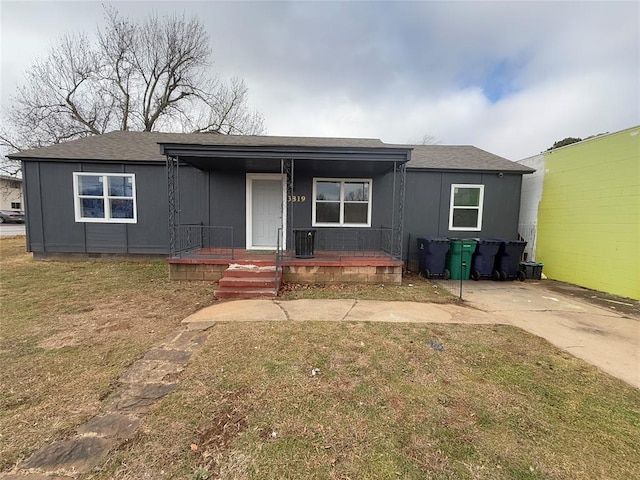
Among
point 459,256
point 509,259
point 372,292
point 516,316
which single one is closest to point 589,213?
point 509,259

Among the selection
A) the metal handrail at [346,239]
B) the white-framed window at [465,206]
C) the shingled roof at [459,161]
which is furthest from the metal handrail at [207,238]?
the white-framed window at [465,206]

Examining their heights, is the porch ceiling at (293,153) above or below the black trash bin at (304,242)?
above

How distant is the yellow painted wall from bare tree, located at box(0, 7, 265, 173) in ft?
62.6

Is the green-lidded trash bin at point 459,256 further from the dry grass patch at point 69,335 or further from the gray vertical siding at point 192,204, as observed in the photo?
the dry grass patch at point 69,335

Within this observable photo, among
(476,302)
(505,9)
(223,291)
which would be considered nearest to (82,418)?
(223,291)

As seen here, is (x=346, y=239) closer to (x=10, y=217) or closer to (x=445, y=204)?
(x=445, y=204)

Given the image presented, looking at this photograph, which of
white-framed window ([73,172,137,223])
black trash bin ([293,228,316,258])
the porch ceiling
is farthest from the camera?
white-framed window ([73,172,137,223])

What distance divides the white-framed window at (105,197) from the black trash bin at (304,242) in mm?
5417

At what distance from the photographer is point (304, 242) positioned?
7.11 meters

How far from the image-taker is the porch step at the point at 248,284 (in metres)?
5.63

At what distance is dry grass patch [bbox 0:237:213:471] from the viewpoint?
2.19 metres

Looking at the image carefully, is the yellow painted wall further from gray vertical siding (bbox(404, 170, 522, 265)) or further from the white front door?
the white front door

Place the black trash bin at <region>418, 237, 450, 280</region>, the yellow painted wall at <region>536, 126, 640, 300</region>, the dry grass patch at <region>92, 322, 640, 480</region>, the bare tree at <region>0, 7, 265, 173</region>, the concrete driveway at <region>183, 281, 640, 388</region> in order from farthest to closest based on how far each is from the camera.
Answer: the bare tree at <region>0, 7, 265, 173</region>
the black trash bin at <region>418, 237, 450, 280</region>
the yellow painted wall at <region>536, 126, 640, 300</region>
the concrete driveway at <region>183, 281, 640, 388</region>
the dry grass patch at <region>92, 322, 640, 480</region>

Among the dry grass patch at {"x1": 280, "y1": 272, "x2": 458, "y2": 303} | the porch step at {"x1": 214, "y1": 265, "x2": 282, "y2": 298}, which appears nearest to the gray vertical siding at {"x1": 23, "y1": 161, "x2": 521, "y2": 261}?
the dry grass patch at {"x1": 280, "y1": 272, "x2": 458, "y2": 303}
